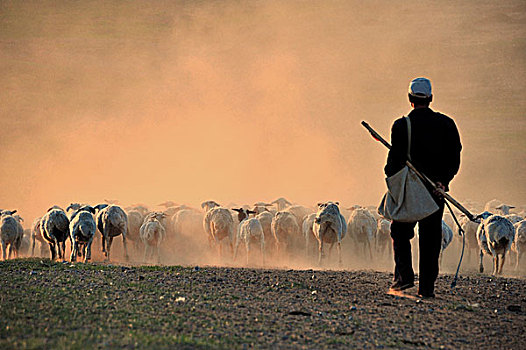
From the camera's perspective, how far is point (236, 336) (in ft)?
19.9

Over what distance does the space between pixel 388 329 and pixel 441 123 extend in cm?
336

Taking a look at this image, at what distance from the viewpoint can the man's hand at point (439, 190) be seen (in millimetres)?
8141

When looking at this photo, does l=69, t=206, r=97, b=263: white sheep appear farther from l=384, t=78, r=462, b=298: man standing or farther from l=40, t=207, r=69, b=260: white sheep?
l=384, t=78, r=462, b=298: man standing

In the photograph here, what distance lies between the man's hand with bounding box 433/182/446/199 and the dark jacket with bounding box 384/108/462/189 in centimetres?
14

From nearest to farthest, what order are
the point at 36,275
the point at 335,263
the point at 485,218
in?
the point at 36,275 → the point at 485,218 → the point at 335,263

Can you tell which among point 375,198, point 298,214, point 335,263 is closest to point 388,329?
point 335,263

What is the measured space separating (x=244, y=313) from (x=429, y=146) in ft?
12.3

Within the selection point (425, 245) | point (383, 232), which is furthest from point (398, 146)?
point (383, 232)

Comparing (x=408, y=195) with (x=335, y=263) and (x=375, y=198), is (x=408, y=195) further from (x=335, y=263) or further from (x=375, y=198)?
(x=375, y=198)

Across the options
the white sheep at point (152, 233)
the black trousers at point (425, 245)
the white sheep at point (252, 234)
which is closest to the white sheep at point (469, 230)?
the white sheep at point (252, 234)

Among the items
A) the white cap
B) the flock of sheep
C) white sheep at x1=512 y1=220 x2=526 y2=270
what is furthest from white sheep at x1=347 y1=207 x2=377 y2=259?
the white cap

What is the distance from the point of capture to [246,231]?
22.9 meters

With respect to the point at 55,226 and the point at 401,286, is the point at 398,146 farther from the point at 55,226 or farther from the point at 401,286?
the point at 55,226

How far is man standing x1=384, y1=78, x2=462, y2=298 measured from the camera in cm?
833
